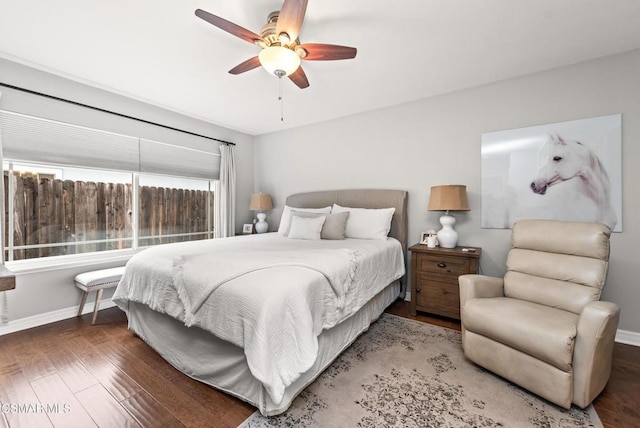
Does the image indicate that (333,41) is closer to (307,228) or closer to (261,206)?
(307,228)

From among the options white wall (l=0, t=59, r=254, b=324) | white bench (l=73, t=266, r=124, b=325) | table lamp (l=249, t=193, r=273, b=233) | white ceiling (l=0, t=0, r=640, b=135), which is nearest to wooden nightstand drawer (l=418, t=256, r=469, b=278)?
white ceiling (l=0, t=0, r=640, b=135)

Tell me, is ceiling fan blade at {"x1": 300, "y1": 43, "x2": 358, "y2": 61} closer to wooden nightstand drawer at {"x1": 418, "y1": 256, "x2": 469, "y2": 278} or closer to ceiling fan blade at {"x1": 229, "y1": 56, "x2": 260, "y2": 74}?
ceiling fan blade at {"x1": 229, "y1": 56, "x2": 260, "y2": 74}

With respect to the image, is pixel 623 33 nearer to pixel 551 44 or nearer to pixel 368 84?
pixel 551 44

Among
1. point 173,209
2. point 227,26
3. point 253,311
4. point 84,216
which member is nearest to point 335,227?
point 253,311

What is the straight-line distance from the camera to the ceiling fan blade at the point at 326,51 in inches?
72.7

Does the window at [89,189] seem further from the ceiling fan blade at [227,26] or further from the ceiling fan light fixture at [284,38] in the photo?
the ceiling fan light fixture at [284,38]

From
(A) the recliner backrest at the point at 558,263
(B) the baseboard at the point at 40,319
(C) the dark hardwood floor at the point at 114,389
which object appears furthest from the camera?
(B) the baseboard at the point at 40,319

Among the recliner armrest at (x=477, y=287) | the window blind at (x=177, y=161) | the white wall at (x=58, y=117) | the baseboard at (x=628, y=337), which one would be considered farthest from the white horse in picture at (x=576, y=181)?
the white wall at (x=58, y=117)

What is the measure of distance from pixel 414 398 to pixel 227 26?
2640 millimetres

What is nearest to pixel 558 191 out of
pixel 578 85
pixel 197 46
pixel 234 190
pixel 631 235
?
pixel 631 235

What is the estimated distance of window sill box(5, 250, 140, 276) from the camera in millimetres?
2668

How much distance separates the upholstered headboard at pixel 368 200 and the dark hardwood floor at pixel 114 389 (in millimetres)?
2095

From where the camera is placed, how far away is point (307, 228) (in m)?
3.28

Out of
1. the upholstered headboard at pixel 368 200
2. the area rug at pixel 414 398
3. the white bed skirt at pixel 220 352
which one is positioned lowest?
the area rug at pixel 414 398
